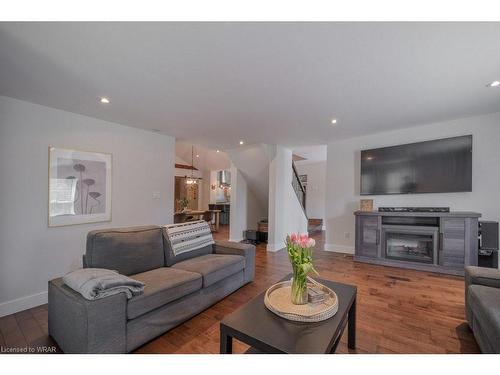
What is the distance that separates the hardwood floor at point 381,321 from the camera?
66.4 inches

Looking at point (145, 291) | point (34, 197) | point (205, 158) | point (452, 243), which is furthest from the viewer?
point (205, 158)

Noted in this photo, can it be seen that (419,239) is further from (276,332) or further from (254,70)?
(254,70)

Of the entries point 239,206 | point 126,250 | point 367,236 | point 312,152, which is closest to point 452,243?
point 367,236

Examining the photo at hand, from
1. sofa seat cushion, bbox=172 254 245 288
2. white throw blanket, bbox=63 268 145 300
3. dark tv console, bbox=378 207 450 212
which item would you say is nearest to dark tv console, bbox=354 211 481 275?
dark tv console, bbox=378 207 450 212

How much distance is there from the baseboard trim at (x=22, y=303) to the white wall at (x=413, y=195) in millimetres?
4731

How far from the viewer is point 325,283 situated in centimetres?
188

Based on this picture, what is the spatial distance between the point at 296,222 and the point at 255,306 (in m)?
4.51

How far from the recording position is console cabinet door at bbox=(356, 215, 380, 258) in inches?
152

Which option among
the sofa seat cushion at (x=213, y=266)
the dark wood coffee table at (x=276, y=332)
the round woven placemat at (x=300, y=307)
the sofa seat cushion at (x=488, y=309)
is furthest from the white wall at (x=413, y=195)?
the dark wood coffee table at (x=276, y=332)

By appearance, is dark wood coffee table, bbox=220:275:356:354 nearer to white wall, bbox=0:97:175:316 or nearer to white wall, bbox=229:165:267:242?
white wall, bbox=0:97:175:316

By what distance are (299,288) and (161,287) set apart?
3.70 feet

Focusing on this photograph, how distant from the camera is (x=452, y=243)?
3289 mm

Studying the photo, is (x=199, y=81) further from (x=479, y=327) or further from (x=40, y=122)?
(x=479, y=327)
